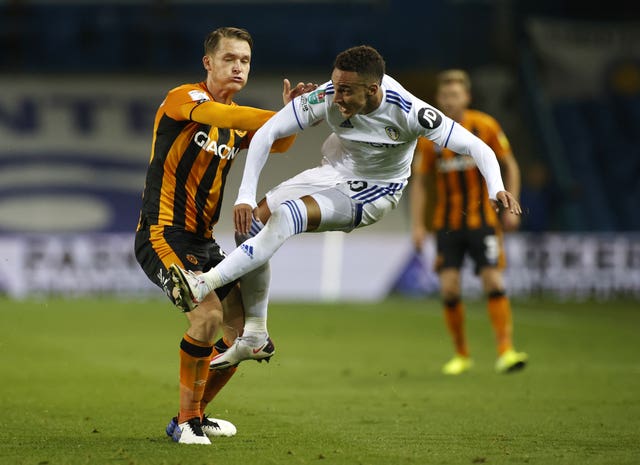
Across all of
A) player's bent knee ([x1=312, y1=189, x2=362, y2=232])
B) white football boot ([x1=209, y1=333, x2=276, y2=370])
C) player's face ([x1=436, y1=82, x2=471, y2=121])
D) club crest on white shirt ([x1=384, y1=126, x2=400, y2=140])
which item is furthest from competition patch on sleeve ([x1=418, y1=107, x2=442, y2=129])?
player's face ([x1=436, y1=82, x2=471, y2=121])

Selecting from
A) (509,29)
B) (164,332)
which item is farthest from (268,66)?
(164,332)

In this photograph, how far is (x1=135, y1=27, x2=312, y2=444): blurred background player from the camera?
21.0 feet

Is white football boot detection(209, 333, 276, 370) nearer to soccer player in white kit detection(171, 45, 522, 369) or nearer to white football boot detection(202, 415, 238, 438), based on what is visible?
soccer player in white kit detection(171, 45, 522, 369)

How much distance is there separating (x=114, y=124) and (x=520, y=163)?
28.2 feet

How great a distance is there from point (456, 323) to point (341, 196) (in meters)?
4.41

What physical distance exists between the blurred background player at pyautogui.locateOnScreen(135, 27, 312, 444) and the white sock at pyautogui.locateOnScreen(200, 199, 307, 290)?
0.57ft

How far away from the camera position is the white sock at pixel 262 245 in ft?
20.8

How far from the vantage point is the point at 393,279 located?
19594 millimetres

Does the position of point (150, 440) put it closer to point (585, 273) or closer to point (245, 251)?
point (245, 251)

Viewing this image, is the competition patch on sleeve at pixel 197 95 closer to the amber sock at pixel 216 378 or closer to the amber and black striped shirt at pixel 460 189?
the amber sock at pixel 216 378

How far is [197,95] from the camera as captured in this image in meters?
6.48

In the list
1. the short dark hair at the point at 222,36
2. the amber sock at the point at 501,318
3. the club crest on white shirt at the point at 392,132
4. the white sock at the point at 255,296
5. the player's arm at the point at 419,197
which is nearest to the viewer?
the club crest on white shirt at the point at 392,132

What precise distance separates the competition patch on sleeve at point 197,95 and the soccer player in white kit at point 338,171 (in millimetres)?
375

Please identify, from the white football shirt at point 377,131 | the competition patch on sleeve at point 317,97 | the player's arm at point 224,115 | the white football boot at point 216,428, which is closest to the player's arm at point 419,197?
the white football shirt at point 377,131
